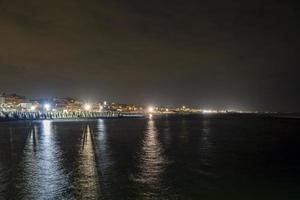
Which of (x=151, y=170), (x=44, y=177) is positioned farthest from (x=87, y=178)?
(x=151, y=170)

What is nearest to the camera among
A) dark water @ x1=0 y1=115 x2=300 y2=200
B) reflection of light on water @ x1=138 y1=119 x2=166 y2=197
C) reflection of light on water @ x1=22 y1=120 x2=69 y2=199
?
reflection of light on water @ x1=22 y1=120 x2=69 y2=199

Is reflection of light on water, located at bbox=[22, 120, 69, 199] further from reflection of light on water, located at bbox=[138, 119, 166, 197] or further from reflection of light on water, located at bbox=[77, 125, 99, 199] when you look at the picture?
reflection of light on water, located at bbox=[138, 119, 166, 197]

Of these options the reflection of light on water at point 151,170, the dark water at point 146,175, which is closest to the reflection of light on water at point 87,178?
the dark water at point 146,175

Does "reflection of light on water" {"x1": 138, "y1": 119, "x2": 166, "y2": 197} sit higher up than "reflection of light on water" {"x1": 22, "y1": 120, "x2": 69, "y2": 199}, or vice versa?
"reflection of light on water" {"x1": 22, "y1": 120, "x2": 69, "y2": 199}

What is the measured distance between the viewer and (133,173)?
19672 mm

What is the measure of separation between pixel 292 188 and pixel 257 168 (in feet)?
18.3

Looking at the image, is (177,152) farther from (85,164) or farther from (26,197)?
(26,197)

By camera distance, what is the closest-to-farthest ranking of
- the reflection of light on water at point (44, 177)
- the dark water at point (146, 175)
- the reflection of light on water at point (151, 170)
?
the reflection of light on water at point (44, 177) → the dark water at point (146, 175) → the reflection of light on water at point (151, 170)

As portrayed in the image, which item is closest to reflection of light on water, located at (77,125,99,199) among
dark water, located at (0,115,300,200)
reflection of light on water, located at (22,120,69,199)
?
dark water, located at (0,115,300,200)

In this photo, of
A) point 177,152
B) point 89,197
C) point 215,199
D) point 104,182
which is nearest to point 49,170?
point 104,182

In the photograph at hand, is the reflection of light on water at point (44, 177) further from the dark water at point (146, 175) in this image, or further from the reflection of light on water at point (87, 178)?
the reflection of light on water at point (87, 178)

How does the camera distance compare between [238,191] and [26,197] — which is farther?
[238,191]

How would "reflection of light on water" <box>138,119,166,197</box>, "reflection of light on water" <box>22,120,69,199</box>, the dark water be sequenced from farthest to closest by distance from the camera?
"reflection of light on water" <box>138,119,166,197</box> < the dark water < "reflection of light on water" <box>22,120,69,199</box>

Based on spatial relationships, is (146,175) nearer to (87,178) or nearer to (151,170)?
(151,170)
